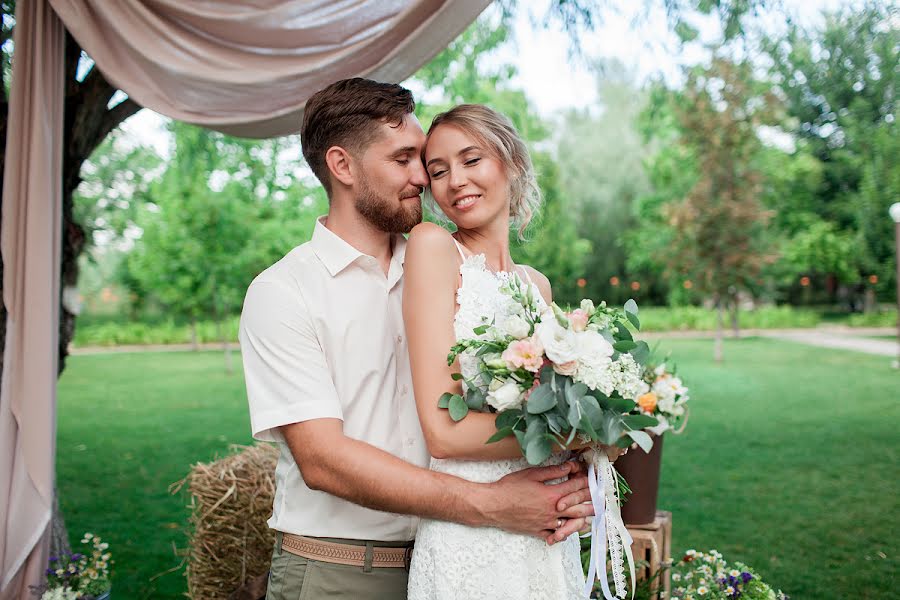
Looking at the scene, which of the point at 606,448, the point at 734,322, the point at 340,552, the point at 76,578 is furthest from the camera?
the point at 734,322

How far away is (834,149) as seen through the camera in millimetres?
24812

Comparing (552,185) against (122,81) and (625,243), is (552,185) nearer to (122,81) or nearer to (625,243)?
(625,243)

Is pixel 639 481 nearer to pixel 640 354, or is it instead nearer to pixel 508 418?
pixel 640 354

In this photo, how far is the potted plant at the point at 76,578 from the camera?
3254mm

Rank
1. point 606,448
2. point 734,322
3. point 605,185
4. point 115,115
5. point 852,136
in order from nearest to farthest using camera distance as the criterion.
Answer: point 606,448 → point 115,115 → point 734,322 → point 852,136 → point 605,185

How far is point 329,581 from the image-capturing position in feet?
6.54

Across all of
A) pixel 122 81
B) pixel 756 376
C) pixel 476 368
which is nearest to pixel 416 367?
pixel 476 368

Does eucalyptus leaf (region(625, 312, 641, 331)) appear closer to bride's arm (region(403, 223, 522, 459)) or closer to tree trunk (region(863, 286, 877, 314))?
bride's arm (region(403, 223, 522, 459))

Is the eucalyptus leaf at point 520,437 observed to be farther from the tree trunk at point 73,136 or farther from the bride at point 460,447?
the tree trunk at point 73,136


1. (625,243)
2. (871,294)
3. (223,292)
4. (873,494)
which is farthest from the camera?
(625,243)

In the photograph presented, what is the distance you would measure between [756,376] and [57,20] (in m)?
13.5

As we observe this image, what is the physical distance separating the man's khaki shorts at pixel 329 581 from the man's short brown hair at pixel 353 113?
1007mm

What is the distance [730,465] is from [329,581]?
24.0 ft

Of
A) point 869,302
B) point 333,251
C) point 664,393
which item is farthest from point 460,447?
point 869,302
